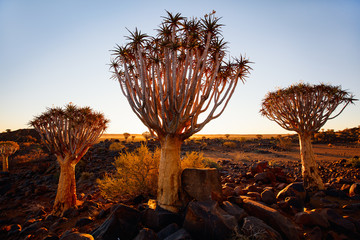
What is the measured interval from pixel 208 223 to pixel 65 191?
21.1 feet

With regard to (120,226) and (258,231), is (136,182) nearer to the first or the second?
(120,226)

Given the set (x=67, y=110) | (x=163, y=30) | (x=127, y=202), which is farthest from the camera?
(x=67, y=110)

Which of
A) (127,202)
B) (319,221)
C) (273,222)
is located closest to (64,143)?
(127,202)

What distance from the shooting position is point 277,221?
3.78m

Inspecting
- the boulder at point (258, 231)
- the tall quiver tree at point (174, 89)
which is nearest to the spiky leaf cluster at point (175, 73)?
the tall quiver tree at point (174, 89)

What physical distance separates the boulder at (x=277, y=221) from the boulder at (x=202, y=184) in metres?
0.95

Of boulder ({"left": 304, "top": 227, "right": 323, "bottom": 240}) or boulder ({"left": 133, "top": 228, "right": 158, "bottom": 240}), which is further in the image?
boulder ({"left": 304, "top": 227, "right": 323, "bottom": 240})

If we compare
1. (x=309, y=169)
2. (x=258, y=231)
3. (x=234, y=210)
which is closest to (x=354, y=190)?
(x=309, y=169)

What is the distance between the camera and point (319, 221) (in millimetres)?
3986

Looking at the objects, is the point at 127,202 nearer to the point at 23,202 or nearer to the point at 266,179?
the point at 266,179

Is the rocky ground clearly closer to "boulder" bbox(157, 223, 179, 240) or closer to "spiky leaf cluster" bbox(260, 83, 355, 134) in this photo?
"boulder" bbox(157, 223, 179, 240)

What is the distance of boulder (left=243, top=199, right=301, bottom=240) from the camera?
3.58m

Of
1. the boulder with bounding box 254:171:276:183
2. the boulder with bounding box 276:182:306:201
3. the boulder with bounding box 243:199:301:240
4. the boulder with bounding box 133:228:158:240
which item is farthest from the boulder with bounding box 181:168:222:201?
the boulder with bounding box 254:171:276:183

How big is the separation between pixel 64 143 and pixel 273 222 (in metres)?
8.00
